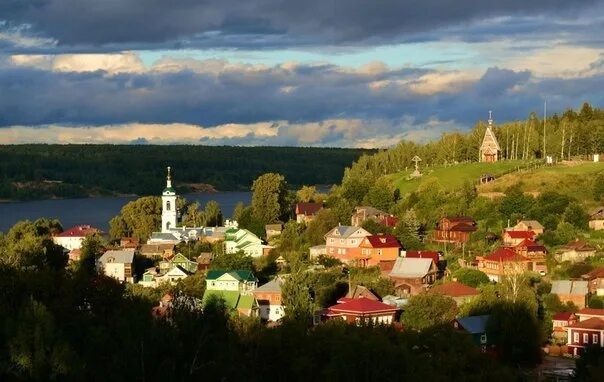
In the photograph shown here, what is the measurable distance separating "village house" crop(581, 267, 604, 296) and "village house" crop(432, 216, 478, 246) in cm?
821

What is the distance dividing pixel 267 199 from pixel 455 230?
12825 millimetres

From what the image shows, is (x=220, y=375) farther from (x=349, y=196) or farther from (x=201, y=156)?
(x=201, y=156)

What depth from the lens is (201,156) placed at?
183625mm

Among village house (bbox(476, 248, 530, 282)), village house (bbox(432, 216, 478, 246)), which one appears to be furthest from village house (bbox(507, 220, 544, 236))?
village house (bbox(476, 248, 530, 282))

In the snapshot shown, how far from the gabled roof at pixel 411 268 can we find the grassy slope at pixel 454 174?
39.7ft

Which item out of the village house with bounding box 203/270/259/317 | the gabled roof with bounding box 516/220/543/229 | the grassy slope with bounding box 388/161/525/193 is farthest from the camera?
the grassy slope with bounding box 388/161/525/193

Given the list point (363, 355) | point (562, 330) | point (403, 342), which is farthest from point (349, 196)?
point (363, 355)

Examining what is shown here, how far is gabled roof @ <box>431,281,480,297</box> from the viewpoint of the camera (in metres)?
40.1

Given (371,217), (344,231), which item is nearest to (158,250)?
(371,217)

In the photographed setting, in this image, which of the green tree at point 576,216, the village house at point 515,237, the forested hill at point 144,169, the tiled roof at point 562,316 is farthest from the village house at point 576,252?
the forested hill at point 144,169

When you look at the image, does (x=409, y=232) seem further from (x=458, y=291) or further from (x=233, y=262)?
(x=458, y=291)

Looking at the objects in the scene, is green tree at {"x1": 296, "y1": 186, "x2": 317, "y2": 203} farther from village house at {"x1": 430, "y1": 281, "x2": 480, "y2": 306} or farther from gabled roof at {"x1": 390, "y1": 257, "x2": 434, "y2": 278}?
village house at {"x1": 430, "y1": 281, "x2": 480, "y2": 306}

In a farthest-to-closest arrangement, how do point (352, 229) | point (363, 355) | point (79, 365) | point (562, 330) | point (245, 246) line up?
point (245, 246), point (352, 229), point (562, 330), point (363, 355), point (79, 365)

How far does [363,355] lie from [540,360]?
10.8 meters
